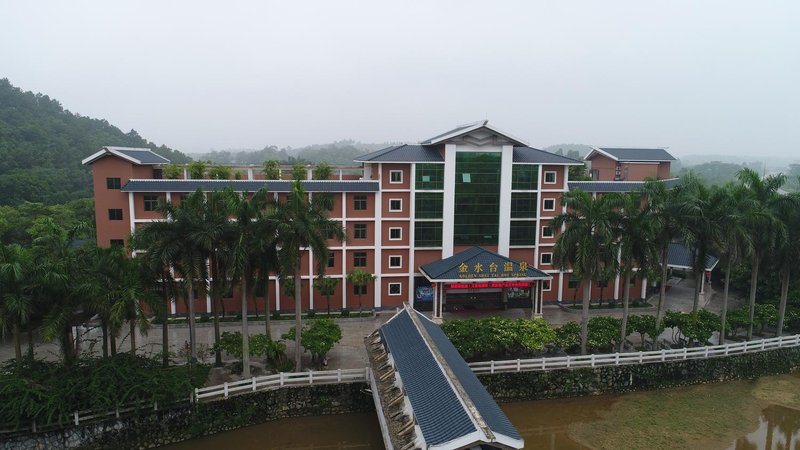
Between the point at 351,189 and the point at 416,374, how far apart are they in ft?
41.6

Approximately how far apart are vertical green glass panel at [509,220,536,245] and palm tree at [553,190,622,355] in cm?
711

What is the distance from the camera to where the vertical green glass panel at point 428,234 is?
→ 2483 cm

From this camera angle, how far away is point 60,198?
41406 mm

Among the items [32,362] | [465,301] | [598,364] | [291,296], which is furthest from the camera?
[465,301]

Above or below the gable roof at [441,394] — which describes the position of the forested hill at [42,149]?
above

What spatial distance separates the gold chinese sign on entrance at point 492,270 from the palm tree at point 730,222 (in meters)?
7.50

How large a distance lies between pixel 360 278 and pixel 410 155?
6.26 metres

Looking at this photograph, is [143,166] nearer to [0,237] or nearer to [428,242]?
[0,237]

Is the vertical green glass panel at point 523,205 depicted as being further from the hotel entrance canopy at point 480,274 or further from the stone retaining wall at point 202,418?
the stone retaining wall at point 202,418

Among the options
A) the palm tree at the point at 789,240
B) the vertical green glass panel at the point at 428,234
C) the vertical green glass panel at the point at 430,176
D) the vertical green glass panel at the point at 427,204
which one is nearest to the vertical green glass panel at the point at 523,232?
the vertical green glass panel at the point at 428,234

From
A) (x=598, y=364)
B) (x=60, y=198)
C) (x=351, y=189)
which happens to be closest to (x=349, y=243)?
(x=351, y=189)

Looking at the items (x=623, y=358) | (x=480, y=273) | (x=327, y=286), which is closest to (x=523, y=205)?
(x=480, y=273)

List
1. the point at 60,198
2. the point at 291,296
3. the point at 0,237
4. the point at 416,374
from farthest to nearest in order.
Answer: the point at 60,198 < the point at 0,237 < the point at 291,296 < the point at 416,374

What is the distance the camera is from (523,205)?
25.4 metres
